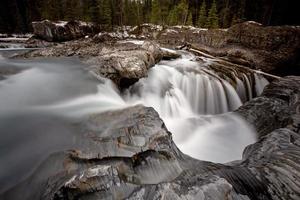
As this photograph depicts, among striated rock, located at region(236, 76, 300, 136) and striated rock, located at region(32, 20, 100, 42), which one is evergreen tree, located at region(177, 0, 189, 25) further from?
striated rock, located at region(236, 76, 300, 136)

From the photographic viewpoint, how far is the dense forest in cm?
2672

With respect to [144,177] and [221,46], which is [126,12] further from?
[144,177]

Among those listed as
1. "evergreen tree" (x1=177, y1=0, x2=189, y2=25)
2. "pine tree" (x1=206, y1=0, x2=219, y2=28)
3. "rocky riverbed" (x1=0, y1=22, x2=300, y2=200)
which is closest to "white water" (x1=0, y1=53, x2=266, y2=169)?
"rocky riverbed" (x1=0, y1=22, x2=300, y2=200)

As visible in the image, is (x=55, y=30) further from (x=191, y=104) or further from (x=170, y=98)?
(x=191, y=104)

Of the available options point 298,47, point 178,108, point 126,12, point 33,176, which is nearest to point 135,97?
point 178,108

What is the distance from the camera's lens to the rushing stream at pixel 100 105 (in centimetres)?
343

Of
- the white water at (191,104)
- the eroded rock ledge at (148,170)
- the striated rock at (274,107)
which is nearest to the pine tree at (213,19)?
the white water at (191,104)

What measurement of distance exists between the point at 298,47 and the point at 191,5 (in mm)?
30338

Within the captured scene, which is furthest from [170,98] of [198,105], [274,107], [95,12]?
[95,12]

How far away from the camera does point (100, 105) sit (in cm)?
482

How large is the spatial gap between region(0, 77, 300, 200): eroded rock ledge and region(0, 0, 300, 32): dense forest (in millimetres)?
25196

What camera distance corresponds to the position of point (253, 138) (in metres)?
4.96

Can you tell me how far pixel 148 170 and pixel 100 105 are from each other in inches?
106

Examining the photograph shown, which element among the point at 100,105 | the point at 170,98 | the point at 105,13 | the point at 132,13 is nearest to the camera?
the point at 100,105
